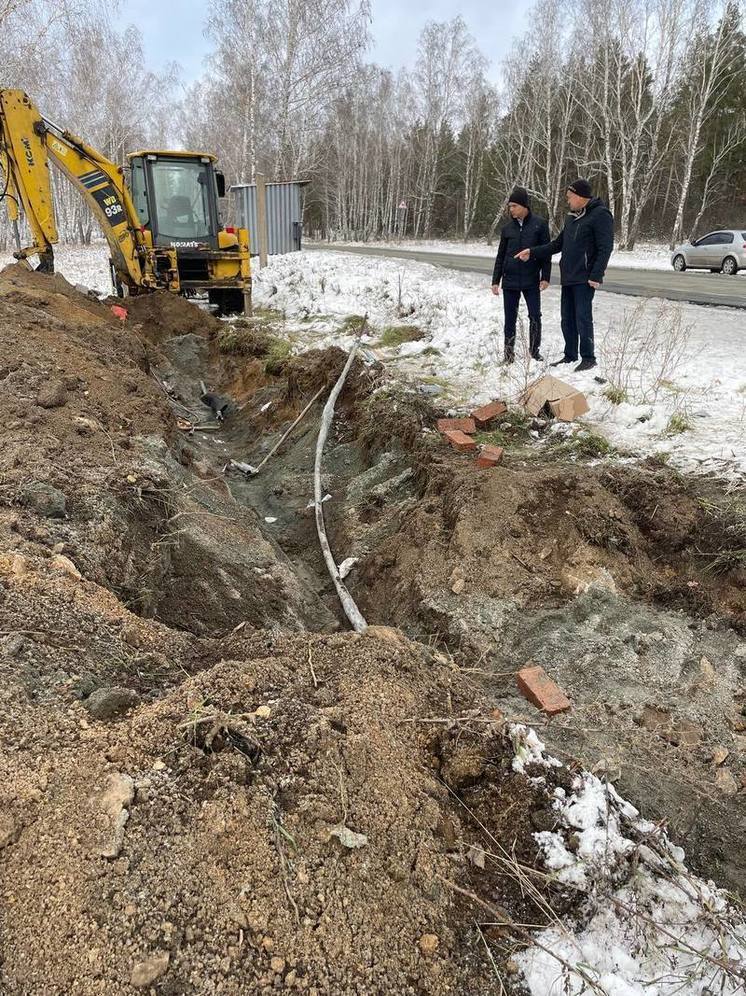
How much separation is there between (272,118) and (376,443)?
26478 mm

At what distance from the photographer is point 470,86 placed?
38.3m

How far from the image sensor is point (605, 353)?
237 inches

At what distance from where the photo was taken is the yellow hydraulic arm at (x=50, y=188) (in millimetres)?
8688

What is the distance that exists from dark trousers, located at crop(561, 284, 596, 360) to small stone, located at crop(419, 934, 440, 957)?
566 centimetres

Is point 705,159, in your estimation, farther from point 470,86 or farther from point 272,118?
point 272,118

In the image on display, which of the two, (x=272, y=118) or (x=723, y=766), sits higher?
(x=272, y=118)

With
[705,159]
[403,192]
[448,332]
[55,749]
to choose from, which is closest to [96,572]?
[55,749]

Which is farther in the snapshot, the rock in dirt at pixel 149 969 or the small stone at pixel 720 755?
the small stone at pixel 720 755

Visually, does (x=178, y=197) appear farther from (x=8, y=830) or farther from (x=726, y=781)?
(x=726, y=781)

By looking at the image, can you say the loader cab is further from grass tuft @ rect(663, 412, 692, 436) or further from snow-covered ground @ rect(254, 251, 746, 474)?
grass tuft @ rect(663, 412, 692, 436)

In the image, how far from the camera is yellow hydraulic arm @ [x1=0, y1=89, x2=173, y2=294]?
28.5ft

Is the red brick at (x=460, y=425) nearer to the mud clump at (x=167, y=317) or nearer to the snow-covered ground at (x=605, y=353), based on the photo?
the snow-covered ground at (x=605, y=353)

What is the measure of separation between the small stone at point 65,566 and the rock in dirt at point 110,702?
0.82 m

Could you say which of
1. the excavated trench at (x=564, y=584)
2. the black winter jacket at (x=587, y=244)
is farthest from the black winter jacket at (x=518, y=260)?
the excavated trench at (x=564, y=584)
